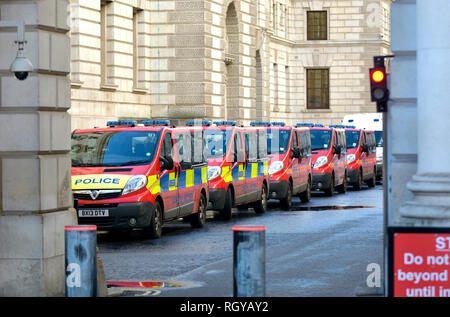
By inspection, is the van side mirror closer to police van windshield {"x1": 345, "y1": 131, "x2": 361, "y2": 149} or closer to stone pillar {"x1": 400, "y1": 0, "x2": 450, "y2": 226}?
stone pillar {"x1": 400, "y1": 0, "x2": 450, "y2": 226}

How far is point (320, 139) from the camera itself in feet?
104

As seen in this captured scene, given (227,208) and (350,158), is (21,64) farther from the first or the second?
(350,158)

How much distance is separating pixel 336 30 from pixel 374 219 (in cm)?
4616

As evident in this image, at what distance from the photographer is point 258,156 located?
24672 millimetres

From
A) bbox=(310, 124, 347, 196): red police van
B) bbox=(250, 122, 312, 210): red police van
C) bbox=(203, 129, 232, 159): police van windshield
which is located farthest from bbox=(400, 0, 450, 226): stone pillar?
bbox=(310, 124, 347, 196): red police van

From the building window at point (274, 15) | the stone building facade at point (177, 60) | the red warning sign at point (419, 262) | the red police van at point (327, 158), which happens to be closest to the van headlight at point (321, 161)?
the red police van at point (327, 158)

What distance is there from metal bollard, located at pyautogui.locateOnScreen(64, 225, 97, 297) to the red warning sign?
3.08 meters

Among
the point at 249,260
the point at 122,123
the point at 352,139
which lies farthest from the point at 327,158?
the point at 249,260

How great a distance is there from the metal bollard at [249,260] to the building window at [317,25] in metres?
59.2

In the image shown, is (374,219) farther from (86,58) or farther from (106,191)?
(86,58)

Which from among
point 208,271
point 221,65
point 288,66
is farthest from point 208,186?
point 288,66

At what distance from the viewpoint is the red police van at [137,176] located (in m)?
17.9

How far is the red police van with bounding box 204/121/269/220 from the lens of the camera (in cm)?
2227

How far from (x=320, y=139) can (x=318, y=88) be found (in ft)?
122
